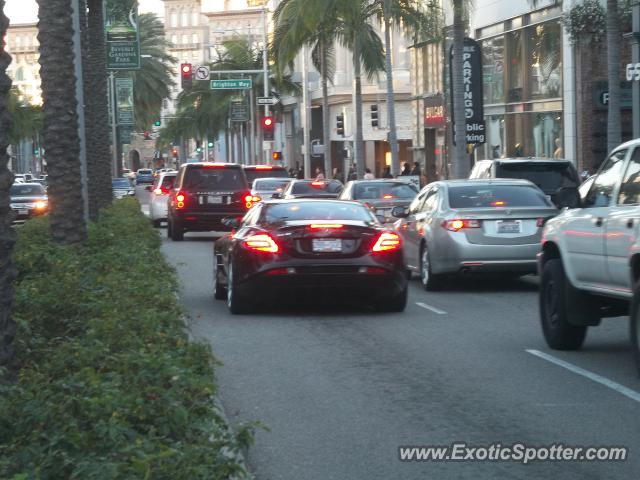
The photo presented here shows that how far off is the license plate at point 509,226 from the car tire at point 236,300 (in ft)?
14.2

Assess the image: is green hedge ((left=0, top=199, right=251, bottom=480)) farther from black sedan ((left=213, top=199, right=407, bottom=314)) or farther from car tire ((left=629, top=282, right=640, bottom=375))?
black sedan ((left=213, top=199, right=407, bottom=314))

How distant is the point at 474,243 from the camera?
18750 millimetres

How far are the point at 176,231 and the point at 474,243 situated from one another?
628 inches

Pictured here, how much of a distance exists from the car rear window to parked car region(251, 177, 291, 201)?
513 cm

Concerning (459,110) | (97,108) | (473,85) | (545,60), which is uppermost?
(545,60)

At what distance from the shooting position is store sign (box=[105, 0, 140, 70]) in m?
35.0

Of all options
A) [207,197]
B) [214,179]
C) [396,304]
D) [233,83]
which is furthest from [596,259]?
[233,83]

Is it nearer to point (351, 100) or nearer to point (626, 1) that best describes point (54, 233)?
point (626, 1)

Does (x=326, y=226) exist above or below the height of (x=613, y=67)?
below

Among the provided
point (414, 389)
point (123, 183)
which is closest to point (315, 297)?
point (414, 389)

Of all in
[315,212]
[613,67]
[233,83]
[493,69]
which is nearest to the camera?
[315,212]

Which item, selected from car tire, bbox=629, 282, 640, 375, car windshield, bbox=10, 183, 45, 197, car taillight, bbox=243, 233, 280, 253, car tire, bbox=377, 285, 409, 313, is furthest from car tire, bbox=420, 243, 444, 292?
car windshield, bbox=10, 183, 45, 197

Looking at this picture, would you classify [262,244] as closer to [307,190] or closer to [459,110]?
[307,190]

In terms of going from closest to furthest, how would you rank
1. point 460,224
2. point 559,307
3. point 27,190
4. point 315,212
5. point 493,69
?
point 559,307 → point 315,212 → point 460,224 → point 27,190 → point 493,69
